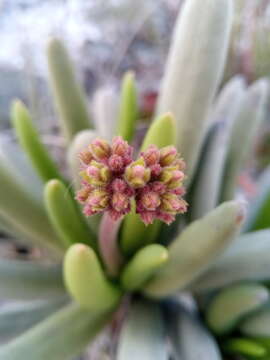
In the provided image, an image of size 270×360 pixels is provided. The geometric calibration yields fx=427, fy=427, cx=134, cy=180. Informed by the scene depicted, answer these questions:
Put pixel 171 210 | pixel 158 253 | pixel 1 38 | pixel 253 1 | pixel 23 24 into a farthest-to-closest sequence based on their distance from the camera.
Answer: pixel 1 38, pixel 23 24, pixel 253 1, pixel 158 253, pixel 171 210

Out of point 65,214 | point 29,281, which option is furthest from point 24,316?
point 65,214

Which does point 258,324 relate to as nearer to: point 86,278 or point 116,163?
point 86,278

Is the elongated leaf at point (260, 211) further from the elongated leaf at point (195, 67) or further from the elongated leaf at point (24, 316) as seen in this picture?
the elongated leaf at point (24, 316)

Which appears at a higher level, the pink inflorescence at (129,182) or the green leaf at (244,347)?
the pink inflorescence at (129,182)

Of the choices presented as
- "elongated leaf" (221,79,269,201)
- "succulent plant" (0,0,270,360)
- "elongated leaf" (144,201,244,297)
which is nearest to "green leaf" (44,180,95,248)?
"succulent plant" (0,0,270,360)

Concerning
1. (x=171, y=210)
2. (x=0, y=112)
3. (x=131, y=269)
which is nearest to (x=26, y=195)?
(x=131, y=269)

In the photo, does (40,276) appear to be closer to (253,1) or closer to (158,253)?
(158,253)

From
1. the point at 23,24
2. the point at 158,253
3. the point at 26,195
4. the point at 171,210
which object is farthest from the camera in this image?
the point at 23,24

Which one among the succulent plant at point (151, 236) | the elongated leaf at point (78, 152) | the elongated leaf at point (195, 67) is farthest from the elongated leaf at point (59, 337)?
the elongated leaf at point (195, 67)
